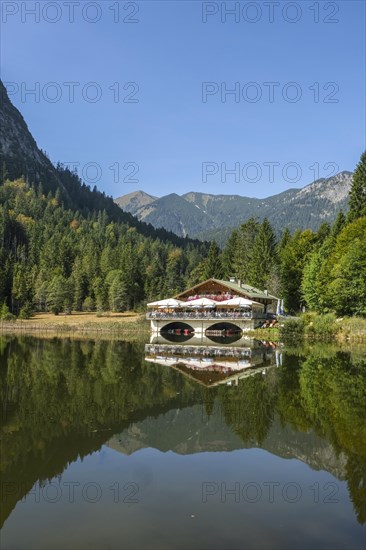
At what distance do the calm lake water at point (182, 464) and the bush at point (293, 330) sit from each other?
29.8m

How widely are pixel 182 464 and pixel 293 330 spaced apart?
4232 centimetres

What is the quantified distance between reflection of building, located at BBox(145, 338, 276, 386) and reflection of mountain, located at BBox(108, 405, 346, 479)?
25.7 ft

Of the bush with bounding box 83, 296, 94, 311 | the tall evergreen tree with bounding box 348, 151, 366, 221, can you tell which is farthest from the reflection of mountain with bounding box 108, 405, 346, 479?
the bush with bounding box 83, 296, 94, 311

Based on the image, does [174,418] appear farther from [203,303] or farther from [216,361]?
[203,303]

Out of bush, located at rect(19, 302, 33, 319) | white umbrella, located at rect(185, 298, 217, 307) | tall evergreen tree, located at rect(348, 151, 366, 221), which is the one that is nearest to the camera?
white umbrella, located at rect(185, 298, 217, 307)

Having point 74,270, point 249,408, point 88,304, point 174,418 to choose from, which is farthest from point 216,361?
point 74,270

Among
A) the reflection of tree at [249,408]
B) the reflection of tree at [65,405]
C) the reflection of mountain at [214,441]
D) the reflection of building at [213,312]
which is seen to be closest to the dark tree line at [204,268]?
the reflection of building at [213,312]

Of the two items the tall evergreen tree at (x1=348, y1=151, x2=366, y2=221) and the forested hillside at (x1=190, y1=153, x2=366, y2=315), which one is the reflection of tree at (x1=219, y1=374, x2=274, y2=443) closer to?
the forested hillside at (x1=190, y1=153, x2=366, y2=315)

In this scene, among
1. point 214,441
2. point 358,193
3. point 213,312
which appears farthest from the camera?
point 358,193

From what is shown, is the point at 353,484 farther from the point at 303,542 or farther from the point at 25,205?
the point at 25,205

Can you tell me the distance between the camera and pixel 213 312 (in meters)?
59.8

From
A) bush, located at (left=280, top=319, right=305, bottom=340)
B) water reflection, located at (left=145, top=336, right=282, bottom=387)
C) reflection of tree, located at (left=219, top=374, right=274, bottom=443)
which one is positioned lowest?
bush, located at (left=280, top=319, right=305, bottom=340)

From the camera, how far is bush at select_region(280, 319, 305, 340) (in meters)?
51.7

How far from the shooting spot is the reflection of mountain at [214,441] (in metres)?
11.5
